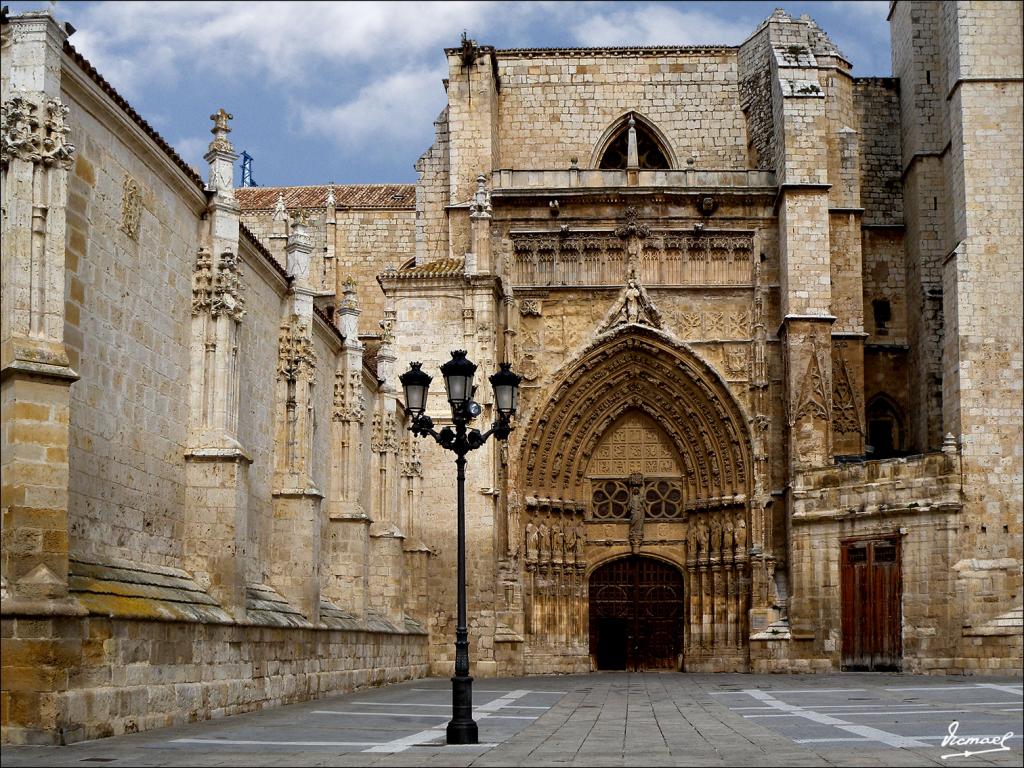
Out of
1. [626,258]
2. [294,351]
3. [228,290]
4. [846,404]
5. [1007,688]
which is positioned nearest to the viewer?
[228,290]

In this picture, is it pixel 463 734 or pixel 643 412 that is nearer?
pixel 463 734

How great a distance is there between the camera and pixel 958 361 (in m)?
28.2

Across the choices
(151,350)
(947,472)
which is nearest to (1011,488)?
(947,472)

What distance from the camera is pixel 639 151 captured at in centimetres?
3638

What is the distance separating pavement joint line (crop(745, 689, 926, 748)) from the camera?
1112cm

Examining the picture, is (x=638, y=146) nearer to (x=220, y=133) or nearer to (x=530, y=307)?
(x=530, y=307)

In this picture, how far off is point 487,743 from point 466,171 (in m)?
22.6

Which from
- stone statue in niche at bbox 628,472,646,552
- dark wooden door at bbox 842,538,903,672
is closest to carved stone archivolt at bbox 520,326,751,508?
stone statue in niche at bbox 628,472,646,552

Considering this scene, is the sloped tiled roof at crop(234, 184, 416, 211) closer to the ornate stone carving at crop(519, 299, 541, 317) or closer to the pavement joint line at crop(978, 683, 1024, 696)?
the ornate stone carving at crop(519, 299, 541, 317)

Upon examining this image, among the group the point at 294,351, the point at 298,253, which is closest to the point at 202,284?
the point at 294,351

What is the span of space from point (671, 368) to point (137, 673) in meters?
21.5

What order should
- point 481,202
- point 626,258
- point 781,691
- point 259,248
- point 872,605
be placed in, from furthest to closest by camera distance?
1. point 626,258
2. point 481,202
3. point 872,605
4. point 781,691
5. point 259,248

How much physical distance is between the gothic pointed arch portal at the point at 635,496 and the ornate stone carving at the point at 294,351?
452 inches

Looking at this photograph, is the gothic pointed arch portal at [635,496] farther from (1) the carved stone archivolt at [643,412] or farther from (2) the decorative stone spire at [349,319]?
(2) the decorative stone spire at [349,319]
